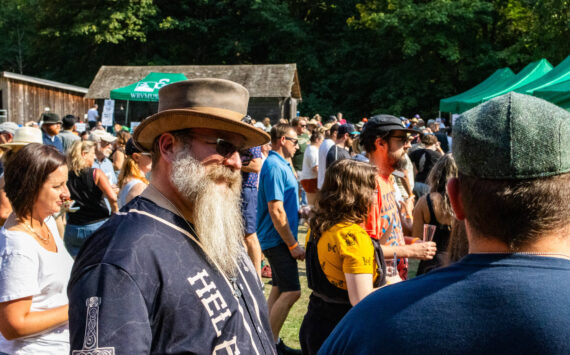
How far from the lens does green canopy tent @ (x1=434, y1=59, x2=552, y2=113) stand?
14126 millimetres

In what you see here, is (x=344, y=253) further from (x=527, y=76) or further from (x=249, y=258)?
(x=527, y=76)

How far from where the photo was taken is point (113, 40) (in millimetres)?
35469

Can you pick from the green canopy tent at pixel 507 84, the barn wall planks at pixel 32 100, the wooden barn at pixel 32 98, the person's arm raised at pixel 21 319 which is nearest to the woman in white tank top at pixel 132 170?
the person's arm raised at pixel 21 319

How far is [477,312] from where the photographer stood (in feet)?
3.60

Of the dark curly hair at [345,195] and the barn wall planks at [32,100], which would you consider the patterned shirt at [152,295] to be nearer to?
the dark curly hair at [345,195]

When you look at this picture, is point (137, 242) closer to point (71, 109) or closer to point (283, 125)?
point (283, 125)

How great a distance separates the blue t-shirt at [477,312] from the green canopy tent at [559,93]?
28.0 feet

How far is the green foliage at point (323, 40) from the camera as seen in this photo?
2803 cm

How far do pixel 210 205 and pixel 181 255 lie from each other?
0.25 m

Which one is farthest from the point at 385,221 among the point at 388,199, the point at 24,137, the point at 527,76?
the point at 527,76

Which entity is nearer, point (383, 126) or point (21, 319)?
point (21, 319)

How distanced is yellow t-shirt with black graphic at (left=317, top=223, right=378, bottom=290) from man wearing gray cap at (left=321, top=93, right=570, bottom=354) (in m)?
1.78

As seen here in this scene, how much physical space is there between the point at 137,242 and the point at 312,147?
765 centimetres

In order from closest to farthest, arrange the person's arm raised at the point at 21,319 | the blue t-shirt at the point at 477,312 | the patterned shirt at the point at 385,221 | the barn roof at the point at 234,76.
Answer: the blue t-shirt at the point at 477,312 → the person's arm raised at the point at 21,319 → the patterned shirt at the point at 385,221 → the barn roof at the point at 234,76
